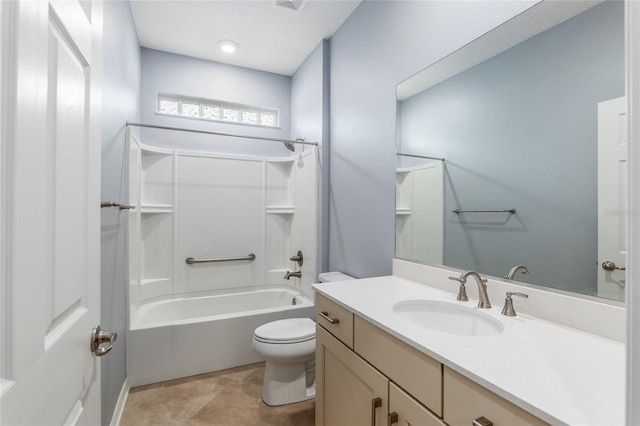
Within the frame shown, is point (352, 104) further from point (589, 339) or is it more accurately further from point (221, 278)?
point (221, 278)

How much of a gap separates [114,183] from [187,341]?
1.25 meters

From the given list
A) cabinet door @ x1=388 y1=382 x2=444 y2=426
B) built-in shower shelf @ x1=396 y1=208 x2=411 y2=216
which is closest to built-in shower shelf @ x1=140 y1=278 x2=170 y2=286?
built-in shower shelf @ x1=396 y1=208 x2=411 y2=216

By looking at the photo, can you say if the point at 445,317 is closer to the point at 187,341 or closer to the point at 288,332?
the point at 288,332

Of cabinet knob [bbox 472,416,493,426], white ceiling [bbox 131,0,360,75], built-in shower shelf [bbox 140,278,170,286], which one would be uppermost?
white ceiling [bbox 131,0,360,75]

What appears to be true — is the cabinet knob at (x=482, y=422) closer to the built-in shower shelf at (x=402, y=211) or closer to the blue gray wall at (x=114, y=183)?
the built-in shower shelf at (x=402, y=211)

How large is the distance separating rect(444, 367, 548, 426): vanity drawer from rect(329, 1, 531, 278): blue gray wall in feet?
3.57

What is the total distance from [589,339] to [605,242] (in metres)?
0.30

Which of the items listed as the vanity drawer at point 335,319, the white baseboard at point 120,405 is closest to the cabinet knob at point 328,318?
the vanity drawer at point 335,319

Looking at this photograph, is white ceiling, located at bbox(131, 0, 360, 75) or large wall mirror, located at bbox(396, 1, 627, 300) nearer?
large wall mirror, located at bbox(396, 1, 627, 300)

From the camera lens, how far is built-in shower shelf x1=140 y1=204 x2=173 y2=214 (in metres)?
2.69

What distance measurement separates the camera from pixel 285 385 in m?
1.91

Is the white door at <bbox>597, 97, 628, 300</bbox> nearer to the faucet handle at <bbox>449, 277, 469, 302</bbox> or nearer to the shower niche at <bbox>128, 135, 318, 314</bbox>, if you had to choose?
the faucet handle at <bbox>449, 277, 469, 302</bbox>

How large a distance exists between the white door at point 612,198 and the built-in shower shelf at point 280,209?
2570 mm

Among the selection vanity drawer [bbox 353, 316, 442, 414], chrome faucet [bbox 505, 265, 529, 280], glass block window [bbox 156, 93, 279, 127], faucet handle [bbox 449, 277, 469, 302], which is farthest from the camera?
glass block window [bbox 156, 93, 279, 127]
